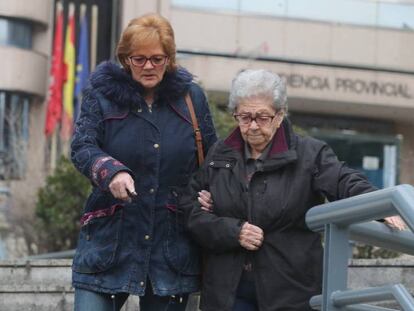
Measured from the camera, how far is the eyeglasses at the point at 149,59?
4.77 meters

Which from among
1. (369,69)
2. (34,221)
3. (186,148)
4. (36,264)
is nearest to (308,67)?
(369,69)

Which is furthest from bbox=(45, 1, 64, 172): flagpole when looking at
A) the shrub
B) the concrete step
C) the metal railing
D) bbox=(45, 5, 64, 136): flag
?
the metal railing

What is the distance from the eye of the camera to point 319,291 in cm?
468

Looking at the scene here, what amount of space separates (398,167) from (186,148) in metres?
36.3

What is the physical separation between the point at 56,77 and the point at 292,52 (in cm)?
820

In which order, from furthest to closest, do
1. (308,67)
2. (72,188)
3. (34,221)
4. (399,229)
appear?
(308,67), (34,221), (72,188), (399,229)

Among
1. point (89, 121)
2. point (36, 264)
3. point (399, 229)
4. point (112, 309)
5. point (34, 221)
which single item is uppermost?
point (89, 121)

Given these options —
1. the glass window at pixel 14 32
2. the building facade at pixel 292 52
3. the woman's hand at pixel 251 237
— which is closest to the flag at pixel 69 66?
the building facade at pixel 292 52

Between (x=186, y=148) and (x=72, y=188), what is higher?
(x=186, y=148)

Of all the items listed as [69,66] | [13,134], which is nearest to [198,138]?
[13,134]

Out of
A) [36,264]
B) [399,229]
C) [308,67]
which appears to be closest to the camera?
[399,229]

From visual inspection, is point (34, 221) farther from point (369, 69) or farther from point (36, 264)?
point (369, 69)

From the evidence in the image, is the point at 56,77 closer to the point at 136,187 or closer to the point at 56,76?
the point at 56,76

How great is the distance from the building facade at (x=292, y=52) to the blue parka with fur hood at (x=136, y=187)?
33.7 m
